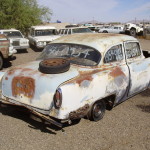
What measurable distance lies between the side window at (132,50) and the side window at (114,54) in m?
0.26

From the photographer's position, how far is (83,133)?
12.7 feet

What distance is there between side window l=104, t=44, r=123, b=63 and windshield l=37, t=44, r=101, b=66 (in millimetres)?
219

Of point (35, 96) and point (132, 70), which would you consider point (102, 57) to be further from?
point (35, 96)

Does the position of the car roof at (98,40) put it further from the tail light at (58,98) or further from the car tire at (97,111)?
the tail light at (58,98)

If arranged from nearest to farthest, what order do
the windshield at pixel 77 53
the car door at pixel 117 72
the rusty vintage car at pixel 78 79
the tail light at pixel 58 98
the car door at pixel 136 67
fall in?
1. the tail light at pixel 58 98
2. the rusty vintage car at pixel 78 79
3. the car door at pixel 117 72
4. the windshield at pixel 77 53
5. the car door at pixel 136 67

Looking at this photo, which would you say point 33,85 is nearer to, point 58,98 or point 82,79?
point 58,98

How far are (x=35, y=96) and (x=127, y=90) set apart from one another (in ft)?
6.79

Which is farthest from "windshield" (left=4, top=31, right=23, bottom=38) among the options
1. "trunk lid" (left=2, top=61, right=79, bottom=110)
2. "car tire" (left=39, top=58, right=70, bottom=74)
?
"car tire" (left=39, top=58, right=70, bottom=74)

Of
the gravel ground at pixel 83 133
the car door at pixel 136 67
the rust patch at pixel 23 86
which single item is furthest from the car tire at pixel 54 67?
the car door at pixel 136 67

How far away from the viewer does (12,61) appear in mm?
11156

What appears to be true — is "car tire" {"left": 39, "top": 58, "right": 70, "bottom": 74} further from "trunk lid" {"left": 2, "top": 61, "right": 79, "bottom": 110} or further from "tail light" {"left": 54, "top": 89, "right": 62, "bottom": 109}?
"tail light" {"left": 54, "top": 89, "right": 62, "bottom": 109}

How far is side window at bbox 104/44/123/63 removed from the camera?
4414 millimetres

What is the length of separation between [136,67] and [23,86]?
2588 millimetres

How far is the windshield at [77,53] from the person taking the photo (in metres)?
4.29
